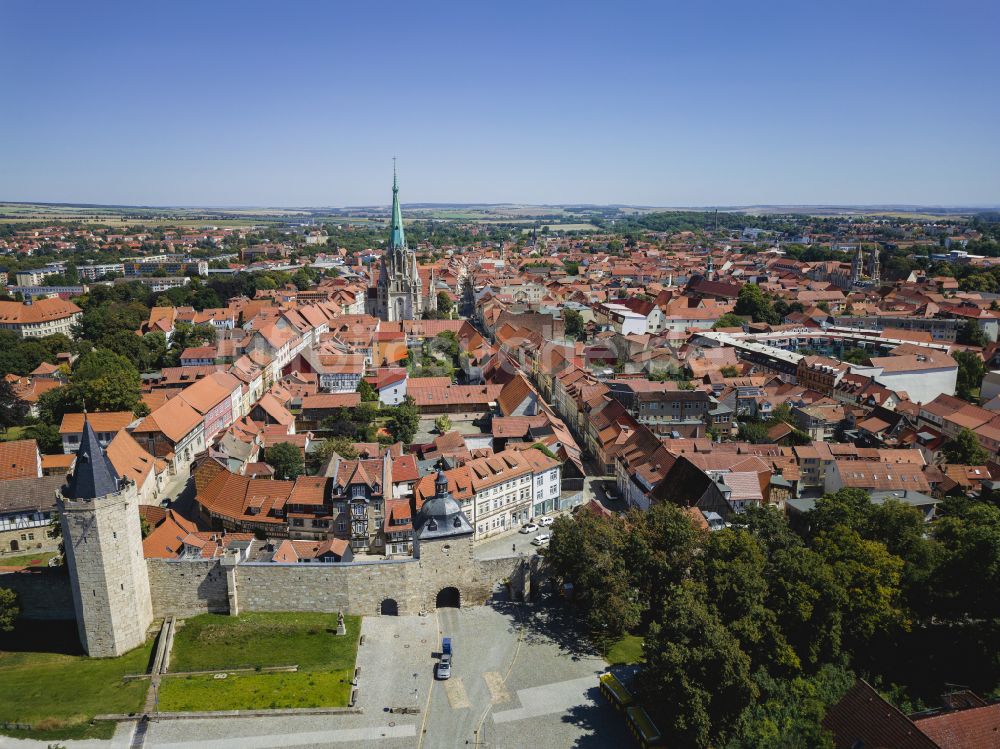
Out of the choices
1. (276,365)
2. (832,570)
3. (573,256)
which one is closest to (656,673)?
(832,570)

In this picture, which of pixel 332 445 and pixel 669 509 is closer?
pixel 669 509

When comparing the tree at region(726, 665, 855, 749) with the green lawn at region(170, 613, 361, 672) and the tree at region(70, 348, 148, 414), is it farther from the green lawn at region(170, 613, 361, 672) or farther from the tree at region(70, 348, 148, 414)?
the tree at region(70, 348, 148, 414)

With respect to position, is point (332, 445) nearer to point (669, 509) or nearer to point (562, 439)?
point (562, 439)

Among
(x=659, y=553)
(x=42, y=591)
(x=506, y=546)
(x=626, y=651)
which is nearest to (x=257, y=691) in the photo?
(x=42, y=591)

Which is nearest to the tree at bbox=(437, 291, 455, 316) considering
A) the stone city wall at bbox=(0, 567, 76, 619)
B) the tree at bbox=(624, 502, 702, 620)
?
the tree at bbox=(624, 502, 702, 620)

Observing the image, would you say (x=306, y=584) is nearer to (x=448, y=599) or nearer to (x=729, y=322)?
(x=448, y=599)

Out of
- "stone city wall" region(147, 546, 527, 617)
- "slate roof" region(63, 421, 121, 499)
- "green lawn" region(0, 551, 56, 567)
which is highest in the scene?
"slate roof" region(63, 421, 121, 499)

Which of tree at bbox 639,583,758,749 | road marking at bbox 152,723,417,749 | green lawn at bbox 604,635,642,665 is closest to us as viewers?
tree at bbox 639,583,758,749
